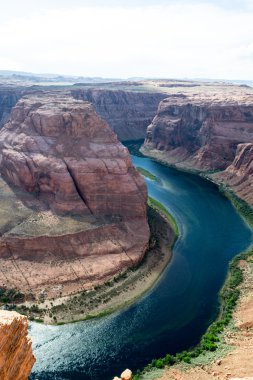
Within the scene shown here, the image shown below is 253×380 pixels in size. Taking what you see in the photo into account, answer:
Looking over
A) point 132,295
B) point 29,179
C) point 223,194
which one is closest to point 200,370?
point 132,295

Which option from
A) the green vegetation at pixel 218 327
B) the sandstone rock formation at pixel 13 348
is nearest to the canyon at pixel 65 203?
the green vegetation at pixel 218 327

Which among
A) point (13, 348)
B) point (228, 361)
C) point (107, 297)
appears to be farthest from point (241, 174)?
point (13, 348)

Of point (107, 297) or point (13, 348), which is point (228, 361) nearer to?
point (107, 297)

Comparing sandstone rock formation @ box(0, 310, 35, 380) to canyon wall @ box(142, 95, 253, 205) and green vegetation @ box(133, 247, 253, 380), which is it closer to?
green vegetation @ box(133, 247, 253, 380)

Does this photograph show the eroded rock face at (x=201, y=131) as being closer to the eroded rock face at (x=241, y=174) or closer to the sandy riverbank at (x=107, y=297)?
the eroded rock face at (x=241, y=174)

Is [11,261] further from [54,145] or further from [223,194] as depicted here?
[223,194]
